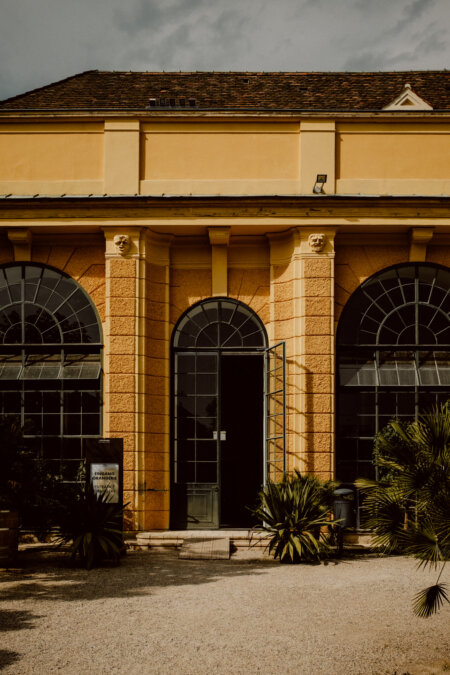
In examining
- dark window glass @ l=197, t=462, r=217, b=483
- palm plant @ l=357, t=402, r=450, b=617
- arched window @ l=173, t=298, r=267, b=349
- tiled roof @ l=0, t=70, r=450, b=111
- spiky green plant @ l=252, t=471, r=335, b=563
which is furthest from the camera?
tiled roof @ l=0, t=70, r=450, b=111

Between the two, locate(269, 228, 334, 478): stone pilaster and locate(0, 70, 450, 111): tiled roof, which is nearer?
locate(269, 228, 334, 478): stone pilaster

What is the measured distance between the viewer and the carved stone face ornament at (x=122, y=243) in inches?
568

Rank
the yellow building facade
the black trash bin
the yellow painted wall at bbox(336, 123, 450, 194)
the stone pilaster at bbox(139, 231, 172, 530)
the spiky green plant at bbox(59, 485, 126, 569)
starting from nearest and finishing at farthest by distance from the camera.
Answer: the spiky green plant at bbox(59, 485, 126, 569)
the black trash bin
the stone pilaster at bbox(139, 231, 172, 530)
the yellow building facade
the yellow painted wall at bbox(336, 123, 450, 194)

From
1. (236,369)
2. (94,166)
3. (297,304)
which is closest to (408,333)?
(297,304)

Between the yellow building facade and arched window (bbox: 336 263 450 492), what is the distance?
0.09 ft

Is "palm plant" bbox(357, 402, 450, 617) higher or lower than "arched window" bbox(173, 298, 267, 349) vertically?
lower

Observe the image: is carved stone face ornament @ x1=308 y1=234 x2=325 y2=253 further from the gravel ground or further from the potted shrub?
the potted shrub

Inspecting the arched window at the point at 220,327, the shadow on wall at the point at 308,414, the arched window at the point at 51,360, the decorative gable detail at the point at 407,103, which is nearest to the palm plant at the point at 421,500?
the shadow on wall at the point at 308,414

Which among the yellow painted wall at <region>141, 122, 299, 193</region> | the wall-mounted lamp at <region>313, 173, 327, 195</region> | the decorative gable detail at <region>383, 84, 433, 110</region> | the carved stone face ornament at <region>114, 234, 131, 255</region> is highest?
the decorative gable detail at <region>383, 84, 433, 110</region>

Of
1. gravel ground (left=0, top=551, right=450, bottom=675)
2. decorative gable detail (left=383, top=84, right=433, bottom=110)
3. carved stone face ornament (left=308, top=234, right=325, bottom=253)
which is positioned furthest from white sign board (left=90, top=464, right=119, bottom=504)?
decorative gable detail (left=383, top=84, right=433, bottom=110)

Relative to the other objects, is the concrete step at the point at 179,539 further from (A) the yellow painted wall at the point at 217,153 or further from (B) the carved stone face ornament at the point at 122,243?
(A) the yellow painted wall at the point at 217,153

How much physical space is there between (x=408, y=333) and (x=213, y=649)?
29.3 feet

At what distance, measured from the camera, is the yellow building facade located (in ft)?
47.1

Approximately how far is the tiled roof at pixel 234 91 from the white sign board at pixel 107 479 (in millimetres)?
6720
